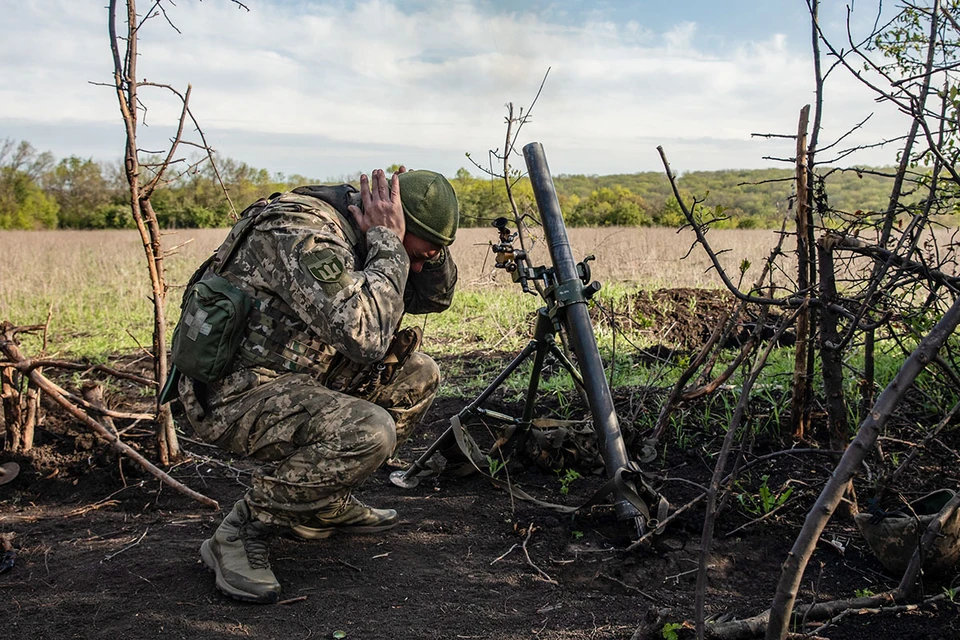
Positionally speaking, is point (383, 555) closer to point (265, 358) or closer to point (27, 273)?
point (265, 358)

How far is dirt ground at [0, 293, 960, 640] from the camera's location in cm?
229

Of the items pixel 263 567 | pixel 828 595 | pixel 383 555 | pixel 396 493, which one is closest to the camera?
pixel 828 595

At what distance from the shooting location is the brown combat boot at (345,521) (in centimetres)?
290

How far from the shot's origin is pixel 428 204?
2871 mm

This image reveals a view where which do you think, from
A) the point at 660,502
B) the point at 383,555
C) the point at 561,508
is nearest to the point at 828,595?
the point at 660,502

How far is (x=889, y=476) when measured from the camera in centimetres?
257

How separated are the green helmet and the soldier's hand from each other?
2.0 inches

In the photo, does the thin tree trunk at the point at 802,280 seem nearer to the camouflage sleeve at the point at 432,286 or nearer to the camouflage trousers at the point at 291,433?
the camouflage sleeve at the point at 432,286

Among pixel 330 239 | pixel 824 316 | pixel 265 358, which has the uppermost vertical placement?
pixel 330 239

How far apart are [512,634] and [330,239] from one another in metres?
1.42

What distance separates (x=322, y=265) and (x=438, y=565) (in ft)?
3.78

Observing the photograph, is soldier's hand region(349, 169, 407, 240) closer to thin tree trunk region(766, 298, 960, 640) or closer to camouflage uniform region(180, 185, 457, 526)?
camouflage uniform region(180, 185, 457, 526)

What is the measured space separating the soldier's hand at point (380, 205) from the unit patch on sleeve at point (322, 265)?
34cm

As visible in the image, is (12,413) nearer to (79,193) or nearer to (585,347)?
(585,347)
